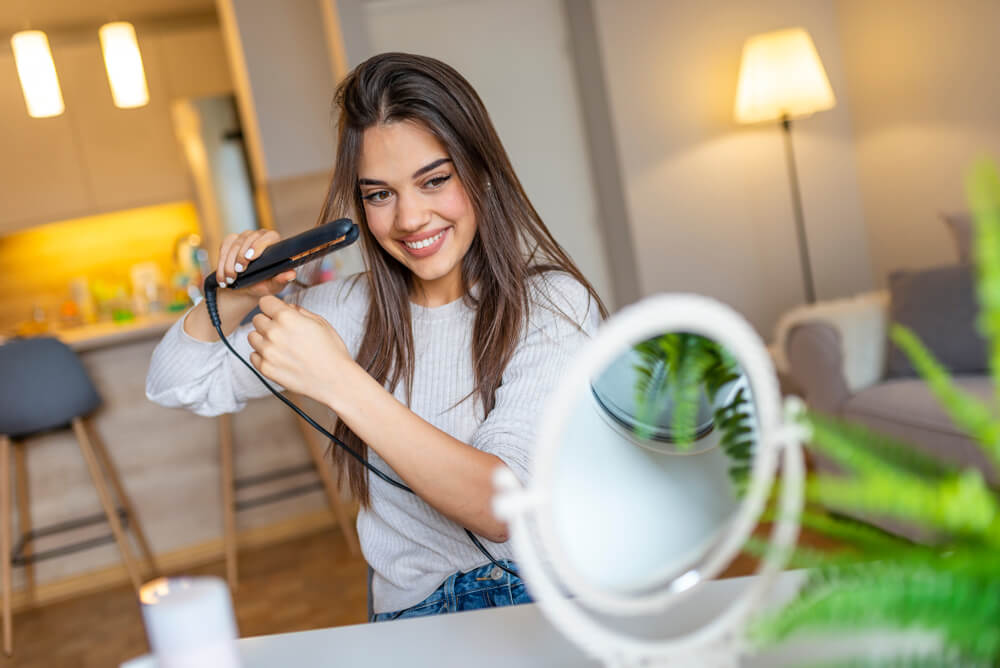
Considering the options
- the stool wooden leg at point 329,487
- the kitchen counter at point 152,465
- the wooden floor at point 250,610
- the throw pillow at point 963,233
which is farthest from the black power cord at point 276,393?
the kitchen counter at point 152,465

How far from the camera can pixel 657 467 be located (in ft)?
1.87

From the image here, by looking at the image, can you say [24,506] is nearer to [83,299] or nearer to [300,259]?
[83,299]

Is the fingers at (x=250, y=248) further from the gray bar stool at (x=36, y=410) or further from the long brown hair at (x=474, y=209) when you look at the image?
the gray bar stool at (x=36, y=410)

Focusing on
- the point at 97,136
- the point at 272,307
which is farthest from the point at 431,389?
the point at 97,136

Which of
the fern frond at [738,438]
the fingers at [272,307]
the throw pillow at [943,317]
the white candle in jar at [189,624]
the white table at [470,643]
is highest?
the fingers at [272,307]

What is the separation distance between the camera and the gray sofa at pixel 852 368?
91.6 inches

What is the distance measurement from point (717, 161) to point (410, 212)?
2.90 m

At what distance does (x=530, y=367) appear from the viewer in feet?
3.32

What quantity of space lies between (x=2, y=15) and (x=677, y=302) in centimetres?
478

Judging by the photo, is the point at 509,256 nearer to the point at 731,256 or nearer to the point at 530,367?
the point at 530,367

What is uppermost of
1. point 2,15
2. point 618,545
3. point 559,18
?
point 2,15

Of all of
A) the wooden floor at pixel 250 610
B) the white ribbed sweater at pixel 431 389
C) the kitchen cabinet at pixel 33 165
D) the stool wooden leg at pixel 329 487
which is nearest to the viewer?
the white ribbed sweater at pixel 431 389

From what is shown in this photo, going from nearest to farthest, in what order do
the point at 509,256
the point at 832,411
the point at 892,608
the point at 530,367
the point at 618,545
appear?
the point at 892,608 < the point at 618,545 < the point at 530,367 < the point at 509,256 < the point at 832,411

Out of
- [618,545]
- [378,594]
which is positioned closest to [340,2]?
[378,594]
